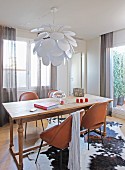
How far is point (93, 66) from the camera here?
5.46 metres

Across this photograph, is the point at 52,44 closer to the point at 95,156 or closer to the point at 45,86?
the point at 95,156

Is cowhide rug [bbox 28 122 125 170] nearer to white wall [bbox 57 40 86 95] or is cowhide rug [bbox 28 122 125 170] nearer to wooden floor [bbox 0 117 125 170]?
wooden floor [bbox 0 117 125 170]

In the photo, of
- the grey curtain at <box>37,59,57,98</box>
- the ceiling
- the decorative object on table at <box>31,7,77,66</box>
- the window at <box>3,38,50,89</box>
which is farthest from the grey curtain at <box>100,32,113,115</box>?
the decorative object on table at <box>31,7,77,66</box>

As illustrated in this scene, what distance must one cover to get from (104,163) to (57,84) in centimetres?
313

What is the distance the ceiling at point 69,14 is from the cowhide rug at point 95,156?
2.47m

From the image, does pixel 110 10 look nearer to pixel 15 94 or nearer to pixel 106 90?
pixel 106 90

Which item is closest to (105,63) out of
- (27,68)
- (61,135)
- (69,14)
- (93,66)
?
(93,66)

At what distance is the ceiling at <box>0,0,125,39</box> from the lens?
2697 mm

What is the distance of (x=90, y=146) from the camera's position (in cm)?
279

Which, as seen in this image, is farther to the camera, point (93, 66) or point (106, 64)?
point (93, 66)

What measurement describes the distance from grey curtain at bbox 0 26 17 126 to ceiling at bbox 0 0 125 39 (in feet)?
0.90

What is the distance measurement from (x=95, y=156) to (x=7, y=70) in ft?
9.53

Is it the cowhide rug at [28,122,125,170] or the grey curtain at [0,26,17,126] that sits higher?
the grey curtain at [0,26,17,126]

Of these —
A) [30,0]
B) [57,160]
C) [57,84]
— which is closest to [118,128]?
[57,160]
